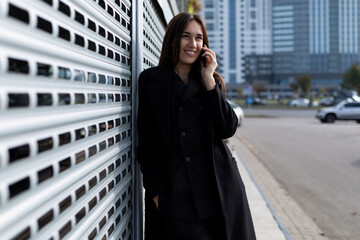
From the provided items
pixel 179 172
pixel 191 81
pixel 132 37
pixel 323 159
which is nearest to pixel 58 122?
pixel 179 172

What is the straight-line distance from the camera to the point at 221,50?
12575 cm

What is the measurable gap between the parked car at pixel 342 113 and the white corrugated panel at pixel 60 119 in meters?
23.6

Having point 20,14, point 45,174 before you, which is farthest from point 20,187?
point 20,14

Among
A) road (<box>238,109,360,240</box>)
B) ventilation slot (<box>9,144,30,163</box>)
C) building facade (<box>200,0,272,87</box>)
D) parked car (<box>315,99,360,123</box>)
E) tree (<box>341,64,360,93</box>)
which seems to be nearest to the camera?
ventilation slot (<box>9,144,30,163</box>)

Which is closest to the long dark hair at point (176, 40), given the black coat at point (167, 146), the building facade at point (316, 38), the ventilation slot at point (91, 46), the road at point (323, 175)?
the black coat at point (167, 146)

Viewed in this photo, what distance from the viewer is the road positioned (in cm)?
489

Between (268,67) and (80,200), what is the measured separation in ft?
424

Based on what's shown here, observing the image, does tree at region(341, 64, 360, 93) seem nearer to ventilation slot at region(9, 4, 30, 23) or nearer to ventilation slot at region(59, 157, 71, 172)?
ventilation slot at region(59, 157, 71, 172)

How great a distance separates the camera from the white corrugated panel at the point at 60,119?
85 cm

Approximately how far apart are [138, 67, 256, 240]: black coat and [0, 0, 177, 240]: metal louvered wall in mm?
145

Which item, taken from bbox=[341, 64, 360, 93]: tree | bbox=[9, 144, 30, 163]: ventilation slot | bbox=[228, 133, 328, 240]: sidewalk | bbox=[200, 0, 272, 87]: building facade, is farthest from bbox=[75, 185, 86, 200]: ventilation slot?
bbox=[200, 0, 272, 87]: building facade

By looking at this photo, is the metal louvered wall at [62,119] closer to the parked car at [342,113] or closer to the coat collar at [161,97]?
the coat collar at [161,97]

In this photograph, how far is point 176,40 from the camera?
2100 millimetres

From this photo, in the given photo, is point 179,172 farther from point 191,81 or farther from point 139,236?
point 139,236
